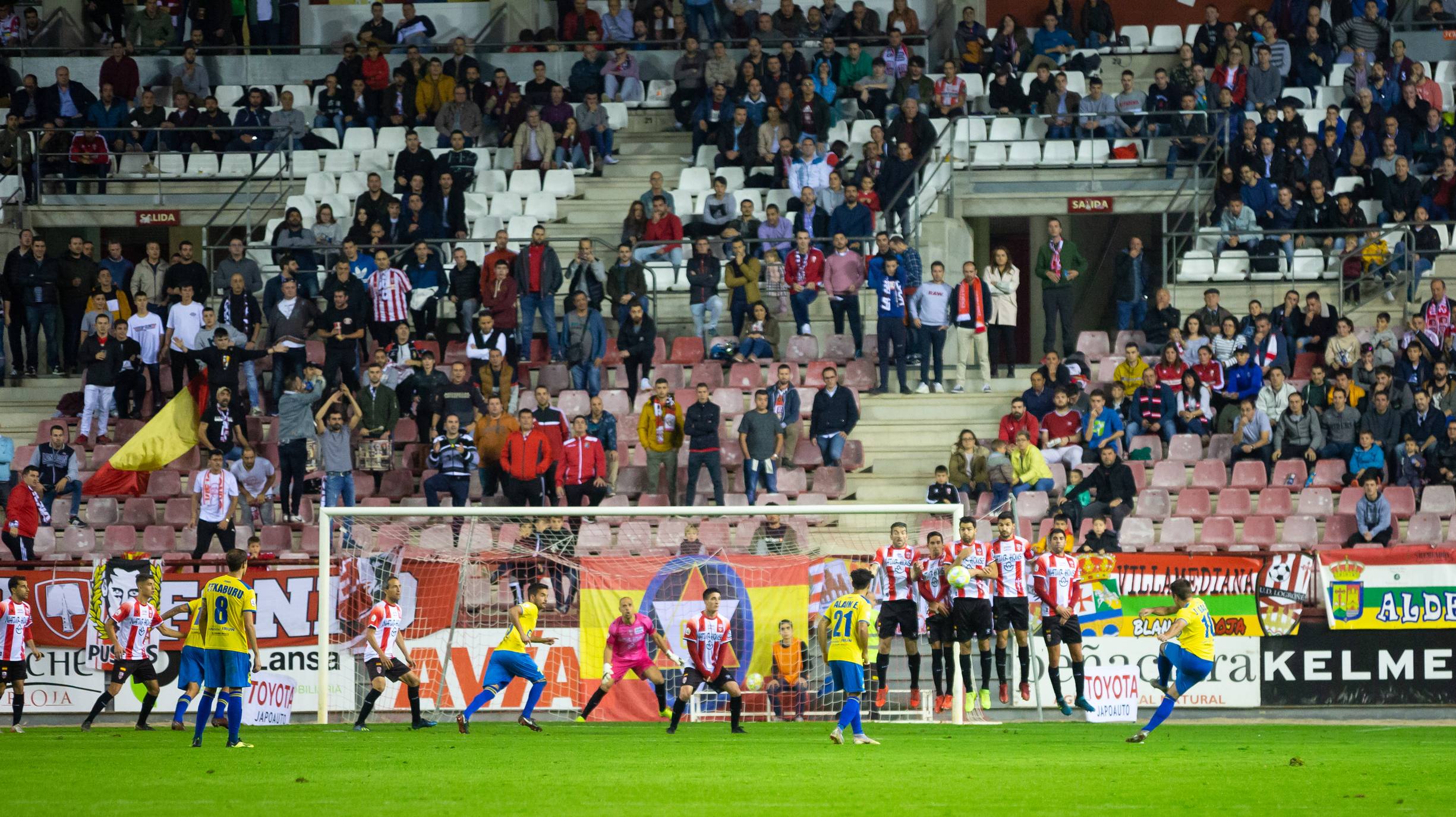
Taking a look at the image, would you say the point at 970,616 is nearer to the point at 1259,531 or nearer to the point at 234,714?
the point at 1259,531

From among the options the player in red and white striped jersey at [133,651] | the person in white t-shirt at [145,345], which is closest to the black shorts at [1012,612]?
the player in red and white striped jersey at [133,651]

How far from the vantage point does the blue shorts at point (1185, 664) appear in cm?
1538

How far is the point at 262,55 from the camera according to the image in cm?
3102

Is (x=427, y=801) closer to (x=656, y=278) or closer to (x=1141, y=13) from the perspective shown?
(x=656, y=278)

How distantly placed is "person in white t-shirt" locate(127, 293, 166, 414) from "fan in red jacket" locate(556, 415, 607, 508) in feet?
20.4

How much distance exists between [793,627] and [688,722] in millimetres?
1541

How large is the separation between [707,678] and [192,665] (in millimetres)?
4875

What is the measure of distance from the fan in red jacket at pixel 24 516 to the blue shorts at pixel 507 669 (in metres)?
7.38

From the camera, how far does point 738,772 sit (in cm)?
1241

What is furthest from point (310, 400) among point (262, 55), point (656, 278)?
point (262, 55)

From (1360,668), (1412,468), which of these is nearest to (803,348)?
(1412,468)

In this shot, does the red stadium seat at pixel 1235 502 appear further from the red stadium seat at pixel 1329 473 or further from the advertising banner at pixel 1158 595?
the advertising banner at pixel 1158 595

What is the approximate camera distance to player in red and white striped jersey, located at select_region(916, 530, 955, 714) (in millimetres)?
18375

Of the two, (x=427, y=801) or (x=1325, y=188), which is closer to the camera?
(x=427, y=801)
